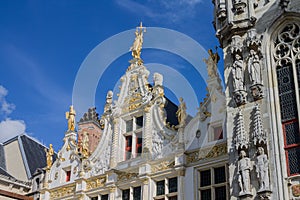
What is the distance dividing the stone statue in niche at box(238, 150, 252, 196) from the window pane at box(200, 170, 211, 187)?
12.8 feet

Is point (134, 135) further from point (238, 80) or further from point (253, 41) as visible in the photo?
point (253, 41)

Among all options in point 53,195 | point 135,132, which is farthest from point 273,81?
point 53,195

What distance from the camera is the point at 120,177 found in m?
18.9

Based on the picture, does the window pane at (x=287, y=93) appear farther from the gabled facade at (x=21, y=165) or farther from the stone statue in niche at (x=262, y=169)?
the gabled facade at (x=21, y=165)

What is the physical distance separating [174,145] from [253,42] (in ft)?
18.0

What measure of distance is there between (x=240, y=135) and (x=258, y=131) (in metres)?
0.52

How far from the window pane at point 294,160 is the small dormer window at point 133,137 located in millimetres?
7618

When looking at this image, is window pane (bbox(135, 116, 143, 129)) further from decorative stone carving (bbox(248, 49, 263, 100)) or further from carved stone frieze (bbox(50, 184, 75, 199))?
decorative stone carving (bbox(248, 49, 263, 100))

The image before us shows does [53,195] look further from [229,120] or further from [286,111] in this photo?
[286,111]

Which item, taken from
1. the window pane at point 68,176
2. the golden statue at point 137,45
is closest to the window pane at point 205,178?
the golden statue at point 137,45

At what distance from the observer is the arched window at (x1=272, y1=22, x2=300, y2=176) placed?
12.8 metres

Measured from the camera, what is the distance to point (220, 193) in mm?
16250

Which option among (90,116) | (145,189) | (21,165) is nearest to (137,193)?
(145,189)

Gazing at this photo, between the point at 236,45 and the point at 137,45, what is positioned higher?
the point at 137,45
